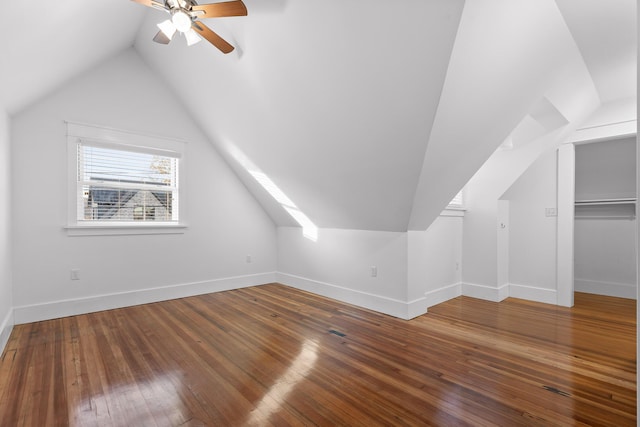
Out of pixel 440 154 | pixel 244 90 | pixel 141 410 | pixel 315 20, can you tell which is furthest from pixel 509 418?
pixel 244 90

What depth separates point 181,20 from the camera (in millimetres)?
2039

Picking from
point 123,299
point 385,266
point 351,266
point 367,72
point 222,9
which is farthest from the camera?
point 351,266

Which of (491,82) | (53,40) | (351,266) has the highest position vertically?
(53,40)

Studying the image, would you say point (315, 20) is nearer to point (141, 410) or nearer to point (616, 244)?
point (141, 410)

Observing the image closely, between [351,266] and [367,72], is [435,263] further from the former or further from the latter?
[367,72]

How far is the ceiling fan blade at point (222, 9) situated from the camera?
193 centimetres

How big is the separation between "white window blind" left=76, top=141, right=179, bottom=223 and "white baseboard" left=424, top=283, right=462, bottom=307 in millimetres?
3401

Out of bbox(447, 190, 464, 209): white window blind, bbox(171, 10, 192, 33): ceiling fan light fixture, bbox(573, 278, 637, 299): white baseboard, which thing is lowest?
bbox(573, 278, 637, 299): white baseboard

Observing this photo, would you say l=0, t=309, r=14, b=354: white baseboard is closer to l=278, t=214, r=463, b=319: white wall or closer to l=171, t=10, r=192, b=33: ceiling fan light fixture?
l=171, t=10, r=192, b=33: ceiling fan light fixture

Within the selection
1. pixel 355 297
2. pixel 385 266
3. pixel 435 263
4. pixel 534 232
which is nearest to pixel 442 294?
pixel 435 263

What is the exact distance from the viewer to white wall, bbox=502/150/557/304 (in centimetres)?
381

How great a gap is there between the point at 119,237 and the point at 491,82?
4.02 meters

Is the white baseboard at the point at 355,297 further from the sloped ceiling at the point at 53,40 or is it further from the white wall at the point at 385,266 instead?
the sloped ceiling at the point at 53,40

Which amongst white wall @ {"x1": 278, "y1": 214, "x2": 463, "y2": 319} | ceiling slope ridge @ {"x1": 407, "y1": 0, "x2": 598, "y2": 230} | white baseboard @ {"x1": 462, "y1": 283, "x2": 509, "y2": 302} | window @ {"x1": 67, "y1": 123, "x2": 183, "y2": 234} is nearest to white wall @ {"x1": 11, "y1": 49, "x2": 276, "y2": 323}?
window @ {"x1": 67, "y1": 123, "x2": 183, "y2": 234}
